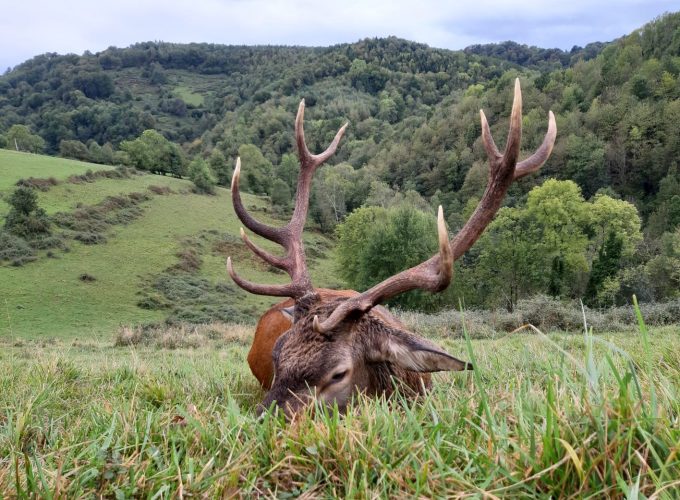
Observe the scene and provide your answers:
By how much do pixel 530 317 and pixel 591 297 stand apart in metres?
31.0

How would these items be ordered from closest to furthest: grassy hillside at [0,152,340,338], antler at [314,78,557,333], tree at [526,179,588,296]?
antler at [314,78,557,333] < grassy hillside at [0,152,340,338] < tree at [526,179,588,296]

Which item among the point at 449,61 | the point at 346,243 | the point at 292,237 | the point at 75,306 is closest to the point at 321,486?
the point at 292,237

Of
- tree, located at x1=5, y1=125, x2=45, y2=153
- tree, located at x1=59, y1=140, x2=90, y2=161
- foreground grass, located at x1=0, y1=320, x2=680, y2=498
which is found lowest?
foreground grass, located at x1=0, y1=320, x2=680, y2=498

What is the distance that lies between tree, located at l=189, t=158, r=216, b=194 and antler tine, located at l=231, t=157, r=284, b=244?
208 feet

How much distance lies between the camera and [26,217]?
40.7 metres

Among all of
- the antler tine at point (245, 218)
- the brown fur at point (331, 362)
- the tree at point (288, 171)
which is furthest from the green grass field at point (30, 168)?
the brown fur at point (331, 362)

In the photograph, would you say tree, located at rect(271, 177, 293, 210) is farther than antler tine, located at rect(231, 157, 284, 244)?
Yes

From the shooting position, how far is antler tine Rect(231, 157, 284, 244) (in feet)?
15.0

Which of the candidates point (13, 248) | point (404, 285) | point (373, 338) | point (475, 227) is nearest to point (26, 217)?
point (13, 248)

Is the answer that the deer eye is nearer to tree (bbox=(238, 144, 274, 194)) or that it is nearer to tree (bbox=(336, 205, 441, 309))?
tree (bbox=(336, 205, 441, 309))

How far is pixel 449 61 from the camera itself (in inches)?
7416

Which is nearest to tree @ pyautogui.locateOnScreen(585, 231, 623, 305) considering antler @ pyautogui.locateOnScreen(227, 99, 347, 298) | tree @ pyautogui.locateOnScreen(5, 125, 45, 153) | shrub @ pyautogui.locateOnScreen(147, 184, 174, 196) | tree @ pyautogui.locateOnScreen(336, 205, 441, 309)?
tree @ pyautogui.locateOnScreen(336, 205, 441, 309)

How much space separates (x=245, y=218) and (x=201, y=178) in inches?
2551

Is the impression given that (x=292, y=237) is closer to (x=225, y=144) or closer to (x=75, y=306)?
(x=75, y=306)
